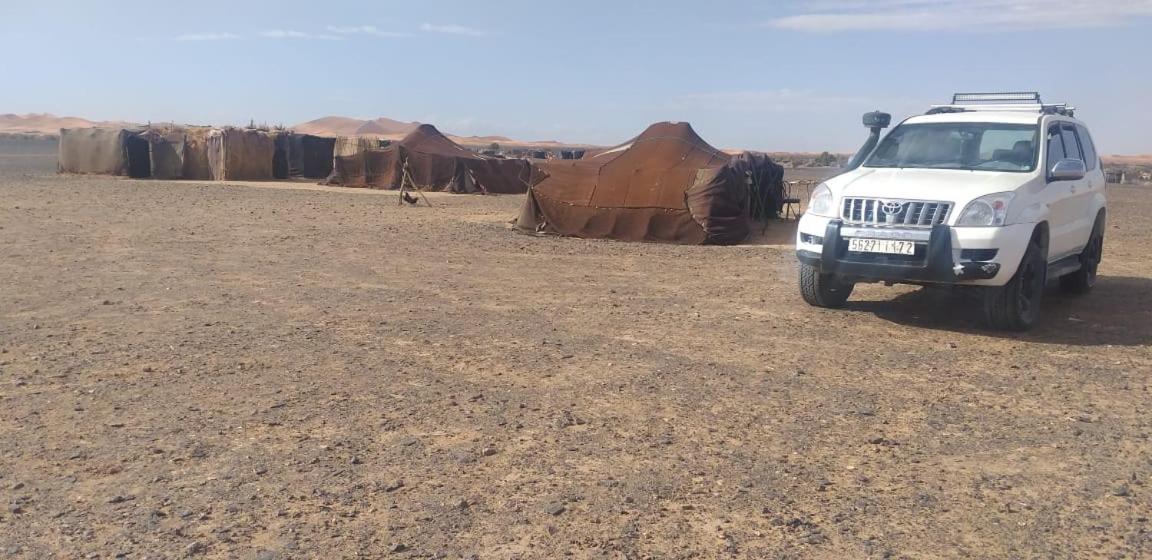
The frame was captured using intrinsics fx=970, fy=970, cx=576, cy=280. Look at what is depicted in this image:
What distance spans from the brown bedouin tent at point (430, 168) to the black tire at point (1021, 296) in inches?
895

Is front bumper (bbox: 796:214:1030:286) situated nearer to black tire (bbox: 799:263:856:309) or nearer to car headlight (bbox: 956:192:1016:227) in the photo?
car headlight (bbox: 956:192:1016:227)

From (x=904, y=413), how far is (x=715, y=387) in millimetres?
1163

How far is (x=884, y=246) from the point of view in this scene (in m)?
7.91

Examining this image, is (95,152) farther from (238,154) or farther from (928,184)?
(928,184)

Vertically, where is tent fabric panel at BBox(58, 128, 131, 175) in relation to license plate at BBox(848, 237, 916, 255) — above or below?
above

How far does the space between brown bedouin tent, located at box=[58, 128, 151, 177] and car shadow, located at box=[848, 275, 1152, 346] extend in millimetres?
31517

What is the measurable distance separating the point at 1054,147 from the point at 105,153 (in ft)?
112

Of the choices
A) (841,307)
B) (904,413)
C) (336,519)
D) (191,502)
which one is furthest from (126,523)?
(841,307)

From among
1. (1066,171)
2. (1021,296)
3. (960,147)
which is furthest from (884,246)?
(960,147)

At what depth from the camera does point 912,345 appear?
7.69 metres

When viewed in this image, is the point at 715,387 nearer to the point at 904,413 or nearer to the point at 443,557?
the point at 904,413

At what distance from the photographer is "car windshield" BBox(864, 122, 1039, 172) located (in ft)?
28.6

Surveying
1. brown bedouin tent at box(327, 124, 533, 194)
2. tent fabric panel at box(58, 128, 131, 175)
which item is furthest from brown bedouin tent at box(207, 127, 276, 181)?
brown bedouin tent at box(327, 124, 533, 194)

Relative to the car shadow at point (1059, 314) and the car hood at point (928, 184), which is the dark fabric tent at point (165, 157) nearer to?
the car shadow at point (1059, 314)
